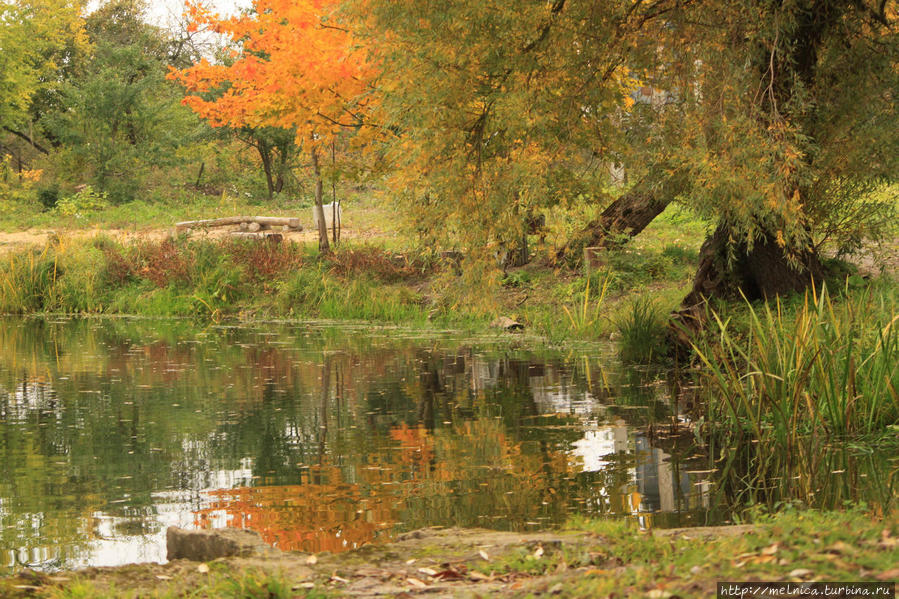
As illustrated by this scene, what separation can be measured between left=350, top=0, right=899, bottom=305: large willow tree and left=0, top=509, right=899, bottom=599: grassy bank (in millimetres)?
5874

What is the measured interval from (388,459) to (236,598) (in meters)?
4.16

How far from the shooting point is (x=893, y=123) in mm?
11375

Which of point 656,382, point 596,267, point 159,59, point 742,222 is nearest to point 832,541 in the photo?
point 742,222

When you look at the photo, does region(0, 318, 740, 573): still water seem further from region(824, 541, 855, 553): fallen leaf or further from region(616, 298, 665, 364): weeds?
region(824, 541, 855, 553): fallen leaf

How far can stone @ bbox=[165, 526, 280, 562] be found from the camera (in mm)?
5320

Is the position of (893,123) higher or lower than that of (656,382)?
higher

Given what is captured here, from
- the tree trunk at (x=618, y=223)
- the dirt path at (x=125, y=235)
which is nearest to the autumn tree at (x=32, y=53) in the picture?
the dirt path at (x=125, y=235)

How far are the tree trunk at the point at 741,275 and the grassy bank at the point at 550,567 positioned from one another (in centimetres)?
689

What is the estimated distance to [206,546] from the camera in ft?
17.5

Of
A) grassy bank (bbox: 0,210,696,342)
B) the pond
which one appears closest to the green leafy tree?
Result: grassy bank (bbox: 0,210,696,342)

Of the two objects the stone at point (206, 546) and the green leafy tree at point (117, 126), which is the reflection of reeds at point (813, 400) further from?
the green leafy tree at point (117, 126)

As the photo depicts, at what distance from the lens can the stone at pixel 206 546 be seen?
5.32 m

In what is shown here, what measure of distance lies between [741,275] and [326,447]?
→ 19.3 ft

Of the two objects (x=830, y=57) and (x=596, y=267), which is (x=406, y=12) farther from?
(x=596, y=267)
